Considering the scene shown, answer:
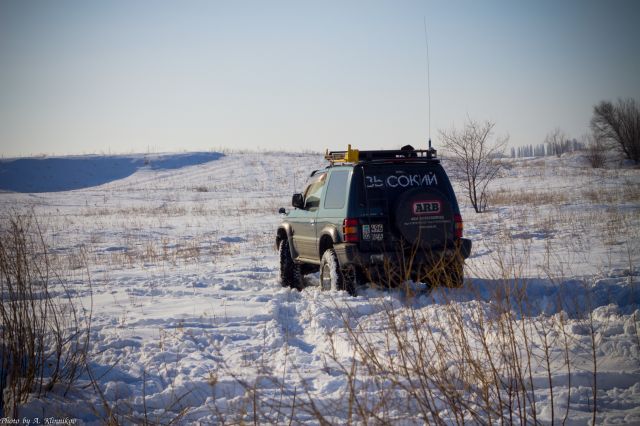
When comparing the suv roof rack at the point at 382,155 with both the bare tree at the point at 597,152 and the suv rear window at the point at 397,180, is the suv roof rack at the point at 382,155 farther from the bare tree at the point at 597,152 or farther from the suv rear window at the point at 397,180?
the bare tree at the point at 597,152

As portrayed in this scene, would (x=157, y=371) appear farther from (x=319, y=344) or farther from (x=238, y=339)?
(x=319, y=344)

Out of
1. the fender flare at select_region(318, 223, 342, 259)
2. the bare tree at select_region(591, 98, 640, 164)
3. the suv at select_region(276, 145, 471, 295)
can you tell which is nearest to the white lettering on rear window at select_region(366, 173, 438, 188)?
the suv at select_region(276, 145, 471, 295)

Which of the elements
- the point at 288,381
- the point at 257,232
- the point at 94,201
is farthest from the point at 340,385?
the point at 94,201

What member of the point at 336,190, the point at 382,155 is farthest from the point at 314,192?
the point at 382,155

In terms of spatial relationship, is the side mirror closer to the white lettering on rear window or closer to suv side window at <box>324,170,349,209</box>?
suv side window at <box>324,170,349,209</box>

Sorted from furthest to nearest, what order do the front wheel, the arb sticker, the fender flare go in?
the fender flare, the front wheel, the arb sticker

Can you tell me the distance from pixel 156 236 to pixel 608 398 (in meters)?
15.7

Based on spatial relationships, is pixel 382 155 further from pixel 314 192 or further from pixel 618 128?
pixel 618 128

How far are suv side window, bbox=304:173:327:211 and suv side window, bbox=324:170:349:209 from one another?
1.09ft

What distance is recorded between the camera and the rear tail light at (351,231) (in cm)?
670

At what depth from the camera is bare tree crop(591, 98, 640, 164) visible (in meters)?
36.5

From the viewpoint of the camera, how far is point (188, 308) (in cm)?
682

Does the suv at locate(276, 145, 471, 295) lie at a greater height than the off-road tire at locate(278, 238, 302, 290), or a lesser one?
greater

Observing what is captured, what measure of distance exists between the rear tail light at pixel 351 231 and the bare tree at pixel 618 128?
1377 inches
